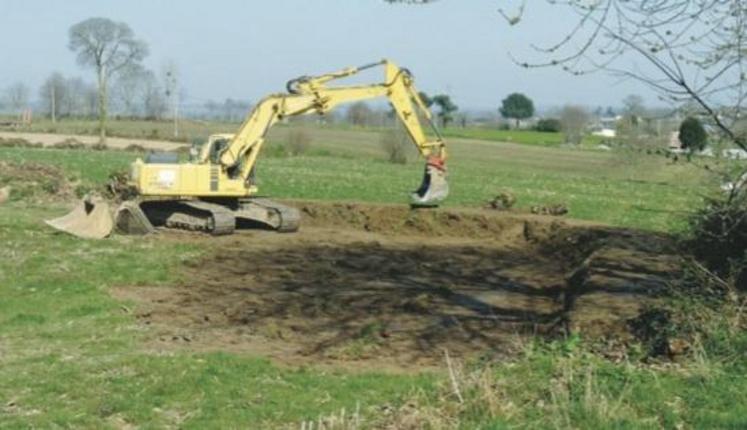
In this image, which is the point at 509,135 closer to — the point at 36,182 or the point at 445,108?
the point at 445,108

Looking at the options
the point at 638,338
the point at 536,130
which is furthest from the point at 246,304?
the point at 536,130

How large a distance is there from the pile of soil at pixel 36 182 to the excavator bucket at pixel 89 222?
4.95 metres

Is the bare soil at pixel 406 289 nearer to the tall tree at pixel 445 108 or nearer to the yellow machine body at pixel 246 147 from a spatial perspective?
the yellow machine body at pixel 246 147

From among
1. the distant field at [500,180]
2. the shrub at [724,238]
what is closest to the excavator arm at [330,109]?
the distant field at [500,180]

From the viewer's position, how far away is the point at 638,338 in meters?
9.50

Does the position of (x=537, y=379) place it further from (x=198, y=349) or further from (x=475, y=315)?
(x=475, y=315)

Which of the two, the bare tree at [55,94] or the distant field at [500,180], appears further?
the bare tree at [55,94]

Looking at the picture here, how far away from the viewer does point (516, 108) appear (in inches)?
3440

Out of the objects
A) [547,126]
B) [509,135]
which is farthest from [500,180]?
[547,126]

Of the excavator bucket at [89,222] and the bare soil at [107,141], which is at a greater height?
the excavator bucket at [89,222]

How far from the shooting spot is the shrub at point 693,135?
932 cm

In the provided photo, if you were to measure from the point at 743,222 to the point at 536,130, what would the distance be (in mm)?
68728

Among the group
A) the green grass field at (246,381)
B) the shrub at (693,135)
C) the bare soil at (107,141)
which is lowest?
the bare soil at (107,141)

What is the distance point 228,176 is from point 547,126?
58.3m
